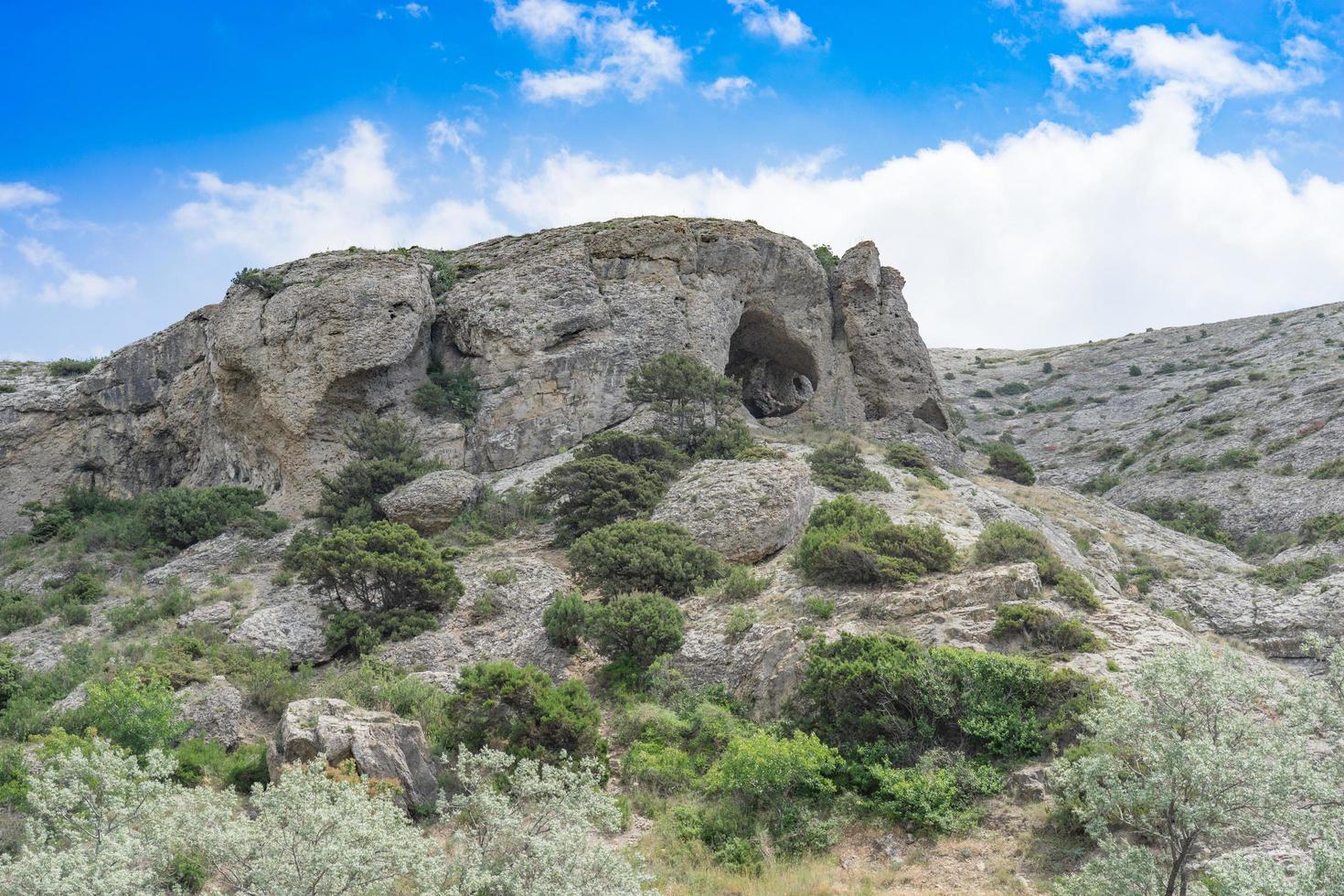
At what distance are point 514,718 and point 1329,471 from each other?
3561 cm

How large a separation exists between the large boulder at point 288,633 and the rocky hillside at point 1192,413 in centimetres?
3336

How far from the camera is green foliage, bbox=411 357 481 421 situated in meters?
33.8

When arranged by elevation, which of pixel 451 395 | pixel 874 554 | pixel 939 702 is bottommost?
pixel 939 702

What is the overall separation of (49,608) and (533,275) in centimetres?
2059

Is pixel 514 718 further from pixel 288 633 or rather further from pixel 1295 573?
pixel 1295 573

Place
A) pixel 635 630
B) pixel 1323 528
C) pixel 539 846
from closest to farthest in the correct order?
pixel 539 846, pixel 635 630, pixel 1323 528

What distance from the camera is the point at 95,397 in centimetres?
3819

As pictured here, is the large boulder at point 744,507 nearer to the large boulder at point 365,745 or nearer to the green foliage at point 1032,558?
the green foliage at point 1032,558

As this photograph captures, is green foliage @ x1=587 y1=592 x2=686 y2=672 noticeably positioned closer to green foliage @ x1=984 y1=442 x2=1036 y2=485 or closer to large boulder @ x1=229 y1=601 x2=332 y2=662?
large boulder @ x1=229 y1=601 x2=332 y2=662

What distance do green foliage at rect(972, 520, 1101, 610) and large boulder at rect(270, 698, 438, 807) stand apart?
1191 cm

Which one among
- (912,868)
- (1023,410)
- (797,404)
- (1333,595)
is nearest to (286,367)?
(797,404)

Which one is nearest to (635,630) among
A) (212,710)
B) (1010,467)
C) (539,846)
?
(212,710)

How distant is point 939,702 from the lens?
44.3 feet

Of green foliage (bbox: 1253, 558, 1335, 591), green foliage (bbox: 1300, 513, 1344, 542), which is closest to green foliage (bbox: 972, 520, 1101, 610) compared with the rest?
green foliage (bbox: 1253, 558, 1335, 591)
